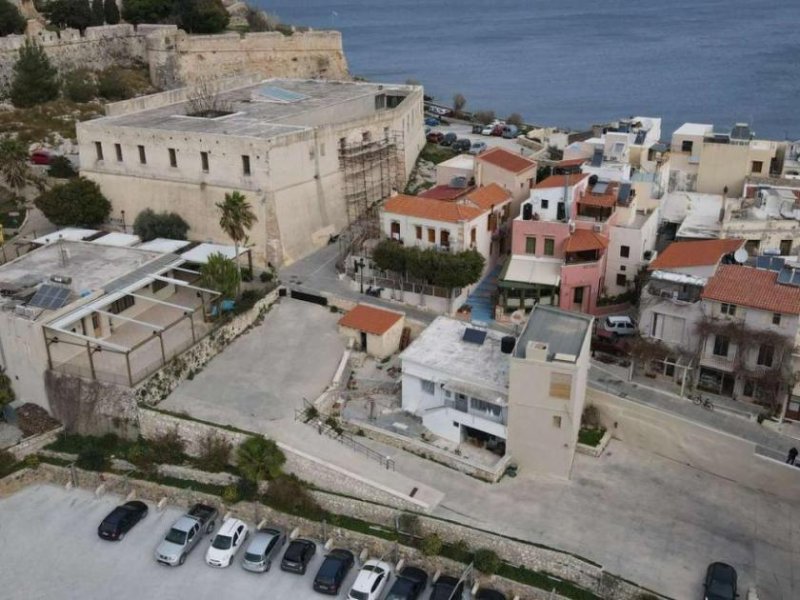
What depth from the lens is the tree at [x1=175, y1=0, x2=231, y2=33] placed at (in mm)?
66375

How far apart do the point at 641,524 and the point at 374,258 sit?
16.2 meters

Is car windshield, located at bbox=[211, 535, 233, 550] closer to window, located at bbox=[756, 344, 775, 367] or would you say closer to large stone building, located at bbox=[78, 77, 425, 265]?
large stone building, located at bbox=[78, 77, 425, 265]

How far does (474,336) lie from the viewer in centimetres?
2884

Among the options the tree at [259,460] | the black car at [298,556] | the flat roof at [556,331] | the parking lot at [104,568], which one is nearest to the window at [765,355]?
the flat roof at [556,331]

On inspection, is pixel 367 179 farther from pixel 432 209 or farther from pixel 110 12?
pixel 110 12

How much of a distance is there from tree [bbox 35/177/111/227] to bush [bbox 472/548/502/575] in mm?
27020

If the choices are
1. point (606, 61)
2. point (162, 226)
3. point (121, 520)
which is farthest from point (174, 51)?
point (606, 61)

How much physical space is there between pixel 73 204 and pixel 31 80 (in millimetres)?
15937

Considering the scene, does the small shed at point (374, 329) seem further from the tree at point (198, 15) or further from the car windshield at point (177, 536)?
the tree at point (198, 15)

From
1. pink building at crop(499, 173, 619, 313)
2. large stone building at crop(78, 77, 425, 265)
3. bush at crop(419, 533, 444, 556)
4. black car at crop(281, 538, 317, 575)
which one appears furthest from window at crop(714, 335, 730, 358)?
large stone building at crop(78, 77, 425, 265)

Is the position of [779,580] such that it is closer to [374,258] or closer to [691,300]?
[691,300]

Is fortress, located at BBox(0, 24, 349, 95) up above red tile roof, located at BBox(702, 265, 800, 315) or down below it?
above

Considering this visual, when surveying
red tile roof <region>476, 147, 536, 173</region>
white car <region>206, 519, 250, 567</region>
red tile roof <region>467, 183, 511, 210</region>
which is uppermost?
red tile roof <region>476, 147, 536, 173</region>

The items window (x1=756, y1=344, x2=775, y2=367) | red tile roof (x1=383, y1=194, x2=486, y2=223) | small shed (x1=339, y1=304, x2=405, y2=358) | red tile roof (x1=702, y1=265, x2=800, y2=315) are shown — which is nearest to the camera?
red tile roof (x1=702, y1=265, x2=800, y2=315)
